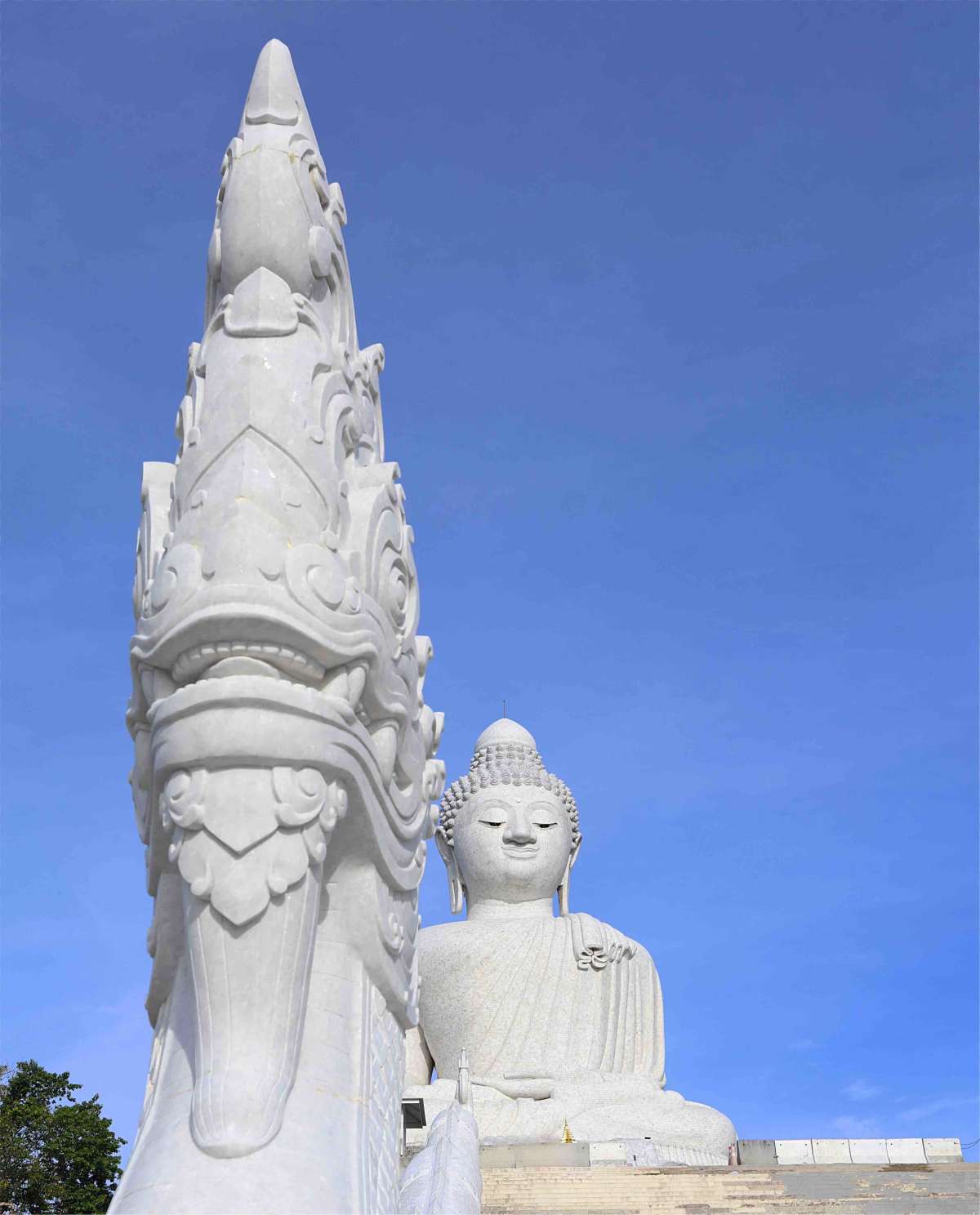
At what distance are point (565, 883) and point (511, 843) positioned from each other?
999 millimetres

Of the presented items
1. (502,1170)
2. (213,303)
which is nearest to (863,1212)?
(502,1170)

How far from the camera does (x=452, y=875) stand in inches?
615

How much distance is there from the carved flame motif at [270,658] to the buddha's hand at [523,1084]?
7574mm

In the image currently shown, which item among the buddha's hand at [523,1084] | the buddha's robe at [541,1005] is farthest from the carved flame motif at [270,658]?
the buddha's robe at [541,1005]

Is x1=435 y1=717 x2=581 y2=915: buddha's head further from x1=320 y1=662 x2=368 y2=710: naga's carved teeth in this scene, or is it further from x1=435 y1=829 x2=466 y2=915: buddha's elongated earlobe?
x1=320 y1=662 x2=368 y2=710: naga's carved teeth

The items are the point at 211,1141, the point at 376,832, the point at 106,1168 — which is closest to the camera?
the point at 211,1141

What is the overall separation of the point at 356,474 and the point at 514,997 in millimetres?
9512

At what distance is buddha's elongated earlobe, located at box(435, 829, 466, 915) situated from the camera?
15.6 metres

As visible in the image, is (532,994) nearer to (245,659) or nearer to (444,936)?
(444,936)

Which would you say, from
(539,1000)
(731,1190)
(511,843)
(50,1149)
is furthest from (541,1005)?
(50,1149)

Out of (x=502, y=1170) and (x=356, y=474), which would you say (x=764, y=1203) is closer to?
(x=502, y=1170)

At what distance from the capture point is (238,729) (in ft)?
15.8

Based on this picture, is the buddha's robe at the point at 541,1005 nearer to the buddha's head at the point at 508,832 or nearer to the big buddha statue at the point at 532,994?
the big buddha statue at the point at 532,994

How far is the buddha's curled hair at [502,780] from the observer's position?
1549 centimetres
